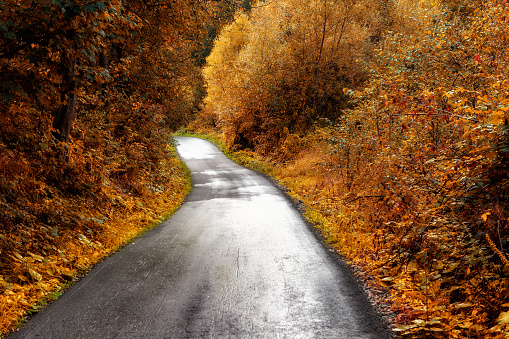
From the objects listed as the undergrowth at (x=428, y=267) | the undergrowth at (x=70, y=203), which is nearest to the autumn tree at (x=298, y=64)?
the undergrowth at (x=70, y=203)

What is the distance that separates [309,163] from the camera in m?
18.4

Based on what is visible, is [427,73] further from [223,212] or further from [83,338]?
[83,338]

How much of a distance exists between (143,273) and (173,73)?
34.9 ft

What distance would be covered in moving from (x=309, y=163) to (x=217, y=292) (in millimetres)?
13677

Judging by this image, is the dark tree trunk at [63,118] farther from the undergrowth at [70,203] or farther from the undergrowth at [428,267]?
the undergrowth at [428,267]

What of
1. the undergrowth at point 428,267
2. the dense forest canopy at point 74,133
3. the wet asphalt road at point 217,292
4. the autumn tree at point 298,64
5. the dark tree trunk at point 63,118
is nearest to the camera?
the undergrowth at point 428,267

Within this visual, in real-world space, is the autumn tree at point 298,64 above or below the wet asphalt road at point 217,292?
above

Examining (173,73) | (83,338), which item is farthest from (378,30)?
(83,338)

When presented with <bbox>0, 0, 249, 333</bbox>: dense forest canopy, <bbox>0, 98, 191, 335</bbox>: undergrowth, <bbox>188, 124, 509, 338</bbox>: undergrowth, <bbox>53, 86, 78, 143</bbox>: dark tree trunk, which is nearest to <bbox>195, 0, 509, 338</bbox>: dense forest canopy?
<bbox>188, 124, 509, 338</bbox>: undergrowth

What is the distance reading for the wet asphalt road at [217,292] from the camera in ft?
14.1

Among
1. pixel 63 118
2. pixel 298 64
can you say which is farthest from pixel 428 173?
pixel 298 64

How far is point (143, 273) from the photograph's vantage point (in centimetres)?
612

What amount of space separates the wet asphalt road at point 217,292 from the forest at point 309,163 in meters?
0.45

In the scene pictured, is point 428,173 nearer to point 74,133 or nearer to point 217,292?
point 217,292
